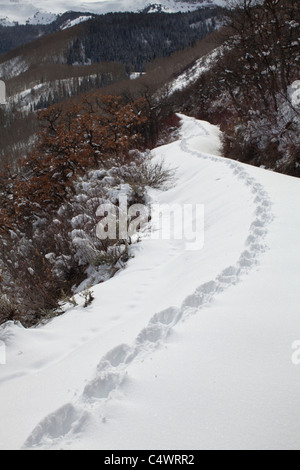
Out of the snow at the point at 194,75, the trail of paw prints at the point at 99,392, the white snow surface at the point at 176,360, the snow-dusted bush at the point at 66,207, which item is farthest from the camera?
the snow at the point at 194,75

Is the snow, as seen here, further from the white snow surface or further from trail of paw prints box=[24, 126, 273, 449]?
trail of paw prints box=[24, 126, 273, 449]

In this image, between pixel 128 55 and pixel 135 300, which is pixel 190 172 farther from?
pixel 128 55

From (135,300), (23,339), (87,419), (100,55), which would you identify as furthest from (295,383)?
(100,55)

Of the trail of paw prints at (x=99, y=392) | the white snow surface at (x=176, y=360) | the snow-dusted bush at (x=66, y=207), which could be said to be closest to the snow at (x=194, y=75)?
the snow-dusted bush at (x=66, y=207)

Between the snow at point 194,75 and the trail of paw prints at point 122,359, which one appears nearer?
the trail of paw prints at point 122,359

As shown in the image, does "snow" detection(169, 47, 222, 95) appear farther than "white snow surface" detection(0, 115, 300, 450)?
Yes

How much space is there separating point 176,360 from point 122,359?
485 millimetres

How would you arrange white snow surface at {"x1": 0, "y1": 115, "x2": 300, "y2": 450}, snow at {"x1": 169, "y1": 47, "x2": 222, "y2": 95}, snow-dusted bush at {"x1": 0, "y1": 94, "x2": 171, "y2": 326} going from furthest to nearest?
snow at {"x1": 169, "y1": 47, "x2": 222, "y2": 95}, snow-dusted bush at {"x1": 0, "y1": 94, "x2": 171, "y2": 326}, white snow surface at {"x1": 0, "y1": 115, "x2": 300, "y2": 450}

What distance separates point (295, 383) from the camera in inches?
78.8

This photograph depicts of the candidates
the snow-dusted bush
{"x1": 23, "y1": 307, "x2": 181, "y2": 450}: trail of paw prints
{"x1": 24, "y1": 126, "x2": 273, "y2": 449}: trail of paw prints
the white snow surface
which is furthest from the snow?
{"x1": 23, "y1": 307, "x2": 181, "y2": 450}: trail of paw prints

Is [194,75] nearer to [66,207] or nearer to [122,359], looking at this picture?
[66,207]

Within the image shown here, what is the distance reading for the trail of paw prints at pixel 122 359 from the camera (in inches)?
78.8

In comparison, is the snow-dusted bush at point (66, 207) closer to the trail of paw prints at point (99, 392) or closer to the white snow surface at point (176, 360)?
the white snow surface at point (176, 360)

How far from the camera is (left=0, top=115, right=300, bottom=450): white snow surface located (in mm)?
1854
